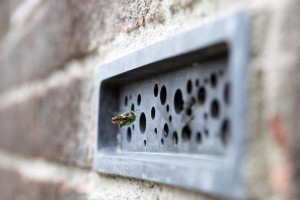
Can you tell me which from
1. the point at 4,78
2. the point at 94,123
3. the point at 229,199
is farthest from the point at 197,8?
the point at 4,78

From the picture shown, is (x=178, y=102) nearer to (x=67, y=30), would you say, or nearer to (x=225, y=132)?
(x=225, y=132)

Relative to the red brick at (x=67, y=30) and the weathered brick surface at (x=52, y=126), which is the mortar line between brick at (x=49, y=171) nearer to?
the weathered brick surface at (x=52, y=126)

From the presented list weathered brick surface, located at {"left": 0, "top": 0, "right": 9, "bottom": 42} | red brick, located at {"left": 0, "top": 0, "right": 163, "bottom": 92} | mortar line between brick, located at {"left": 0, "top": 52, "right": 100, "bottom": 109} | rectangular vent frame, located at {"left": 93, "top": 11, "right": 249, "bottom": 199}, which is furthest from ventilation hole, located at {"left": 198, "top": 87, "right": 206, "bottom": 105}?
weathered brick surface, located at {"left": 0, "top": 0, "right": 9, "bottom": 42}

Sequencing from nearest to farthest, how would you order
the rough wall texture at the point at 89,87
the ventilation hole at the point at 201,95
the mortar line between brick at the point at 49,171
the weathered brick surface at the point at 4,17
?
the rough wall texture at the point at 89,87 → the ventilation hole at the point at 201,95 → the mortar line between brick at the point at 49,171 → the weathered brick surface at the point at 4,17

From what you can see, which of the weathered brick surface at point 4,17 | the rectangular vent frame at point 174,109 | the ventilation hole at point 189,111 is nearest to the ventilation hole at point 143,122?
the rectangular vent frame at point 174,109

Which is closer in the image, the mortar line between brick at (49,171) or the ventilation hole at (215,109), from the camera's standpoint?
the ventilation hole at (215,109)

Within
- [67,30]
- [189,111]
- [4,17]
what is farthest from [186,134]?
[4,17]

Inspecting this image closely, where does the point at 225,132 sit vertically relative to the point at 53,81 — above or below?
below
